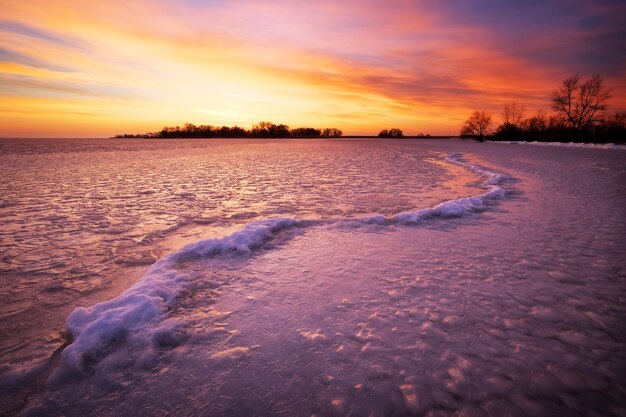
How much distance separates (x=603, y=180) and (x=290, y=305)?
1500cm

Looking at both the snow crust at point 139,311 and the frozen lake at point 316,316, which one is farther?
the snow crust at point 139,311

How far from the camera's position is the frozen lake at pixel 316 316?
2045 mm

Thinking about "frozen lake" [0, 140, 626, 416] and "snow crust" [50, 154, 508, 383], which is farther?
"snow crust" [50, 154, 508, 383]

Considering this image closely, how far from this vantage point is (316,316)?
296 centimetres

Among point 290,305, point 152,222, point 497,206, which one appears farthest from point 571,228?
point 152,222

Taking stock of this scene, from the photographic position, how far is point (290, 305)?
3.18 meters

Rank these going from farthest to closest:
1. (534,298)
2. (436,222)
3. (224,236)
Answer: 1. (436,222)
2. (224,236)
3. (534,298)

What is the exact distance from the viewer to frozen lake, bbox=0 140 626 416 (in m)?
2.04

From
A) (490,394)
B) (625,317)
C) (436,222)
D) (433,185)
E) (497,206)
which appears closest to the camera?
(490,394)

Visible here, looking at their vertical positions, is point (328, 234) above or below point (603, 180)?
below

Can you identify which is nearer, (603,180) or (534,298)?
(534,298)

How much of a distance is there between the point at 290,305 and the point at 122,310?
1803 mm

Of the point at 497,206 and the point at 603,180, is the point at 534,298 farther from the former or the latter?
the point at 603,180

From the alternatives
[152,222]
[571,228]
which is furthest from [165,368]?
[571,228]
